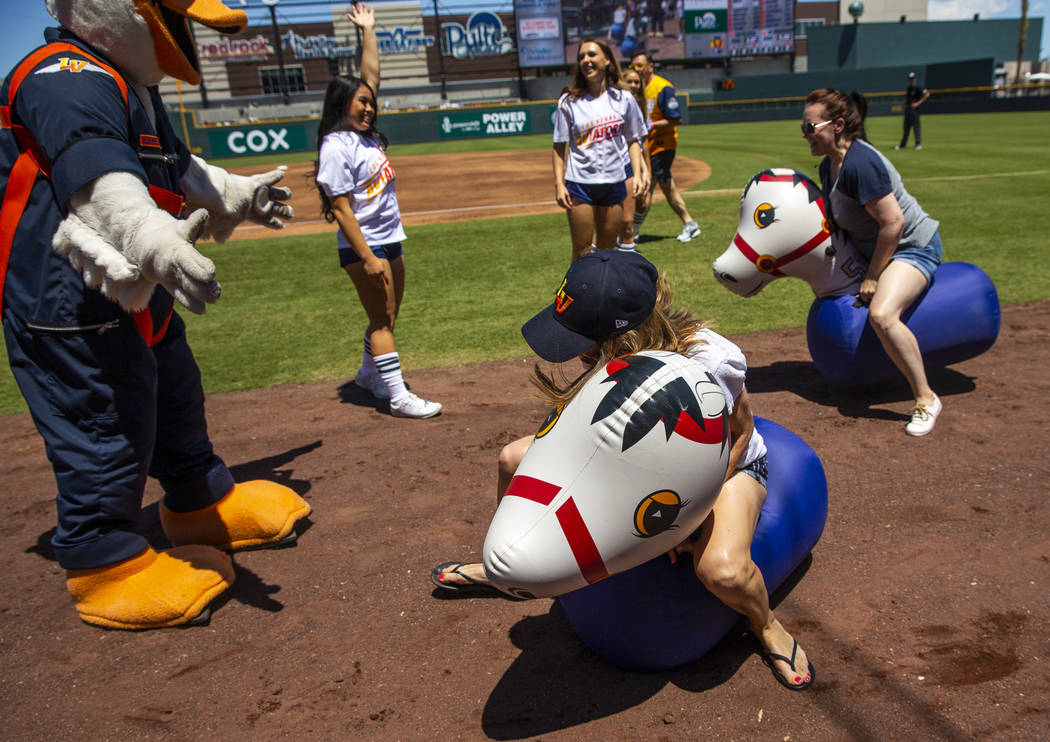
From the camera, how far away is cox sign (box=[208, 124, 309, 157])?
30406 mm

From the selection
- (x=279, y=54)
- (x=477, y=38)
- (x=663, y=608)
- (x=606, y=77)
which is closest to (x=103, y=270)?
(x=663, y=608)

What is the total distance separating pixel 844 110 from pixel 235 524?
3772mm

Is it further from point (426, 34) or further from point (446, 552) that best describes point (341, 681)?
point (426, 34)

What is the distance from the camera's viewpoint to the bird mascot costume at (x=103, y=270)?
2.49 meters

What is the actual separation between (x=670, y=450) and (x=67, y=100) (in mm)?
2246

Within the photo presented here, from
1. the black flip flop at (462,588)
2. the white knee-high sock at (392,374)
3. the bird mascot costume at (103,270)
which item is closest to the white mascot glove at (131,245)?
the bird mascot costume at (103,270)

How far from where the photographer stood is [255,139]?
1204 inches

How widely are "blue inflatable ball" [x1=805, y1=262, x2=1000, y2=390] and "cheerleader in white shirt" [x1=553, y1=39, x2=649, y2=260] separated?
225 cm

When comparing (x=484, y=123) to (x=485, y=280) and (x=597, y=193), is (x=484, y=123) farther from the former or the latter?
(x=597, y=193)

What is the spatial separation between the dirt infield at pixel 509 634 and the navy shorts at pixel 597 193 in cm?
273

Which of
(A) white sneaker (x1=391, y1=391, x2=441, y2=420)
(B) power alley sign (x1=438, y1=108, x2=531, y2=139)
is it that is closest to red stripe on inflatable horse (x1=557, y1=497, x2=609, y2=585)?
(A) white sneaker (x1=391, y1=391, x2=441, y2=420)

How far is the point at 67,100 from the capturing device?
2582mm

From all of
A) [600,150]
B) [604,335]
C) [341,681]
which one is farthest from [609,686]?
[600,150]

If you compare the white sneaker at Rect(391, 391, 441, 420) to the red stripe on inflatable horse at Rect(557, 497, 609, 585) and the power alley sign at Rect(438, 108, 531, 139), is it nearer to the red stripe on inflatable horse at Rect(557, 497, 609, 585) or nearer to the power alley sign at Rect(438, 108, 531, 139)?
the red stripe on inflatable horse at Rect(557, 497, 609, 585)
